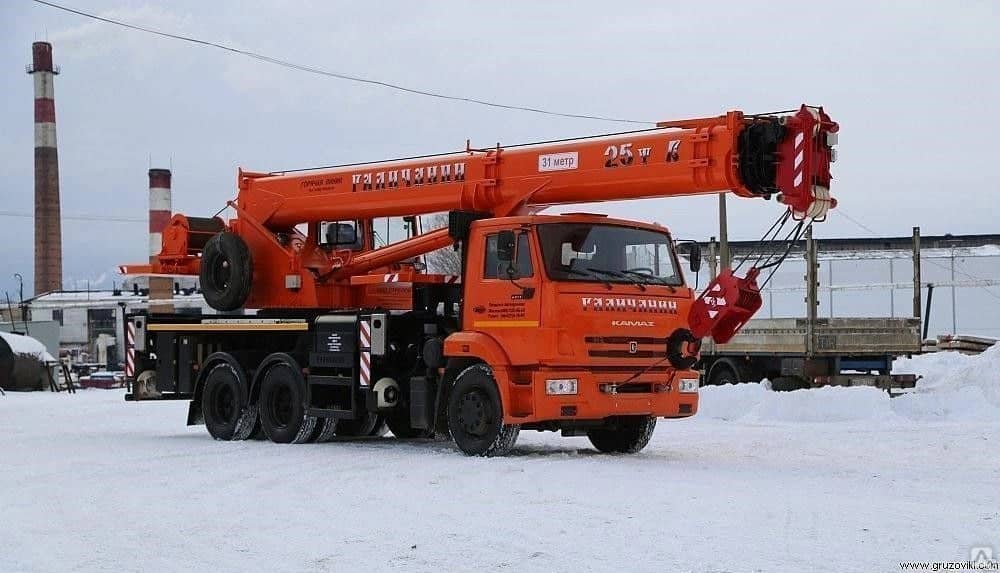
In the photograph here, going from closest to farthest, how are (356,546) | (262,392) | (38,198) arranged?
(356,546)
(262,392)
(38,198)

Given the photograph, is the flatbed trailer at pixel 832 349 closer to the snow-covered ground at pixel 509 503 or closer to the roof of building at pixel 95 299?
the snow-covered ground at pixel 509 503

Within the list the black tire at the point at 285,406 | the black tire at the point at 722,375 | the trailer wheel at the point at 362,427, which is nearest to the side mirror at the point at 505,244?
the black tire at the point at 285,406

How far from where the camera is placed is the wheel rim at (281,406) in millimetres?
16938

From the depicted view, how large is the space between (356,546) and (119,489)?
12.9 feet

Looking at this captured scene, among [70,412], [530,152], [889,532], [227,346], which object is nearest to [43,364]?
[70,412]

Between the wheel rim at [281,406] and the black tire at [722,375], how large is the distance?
1164cm

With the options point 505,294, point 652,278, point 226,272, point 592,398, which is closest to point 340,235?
point 226,272

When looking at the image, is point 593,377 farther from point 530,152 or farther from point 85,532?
point 85,532

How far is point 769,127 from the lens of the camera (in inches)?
507

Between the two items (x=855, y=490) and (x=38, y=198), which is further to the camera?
(x=38, y=198)

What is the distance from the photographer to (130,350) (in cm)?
1888

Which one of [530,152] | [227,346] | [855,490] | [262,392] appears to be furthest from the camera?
[227,346]

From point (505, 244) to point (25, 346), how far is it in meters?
30.5

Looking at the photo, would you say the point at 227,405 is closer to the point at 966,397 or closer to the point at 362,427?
the point at 362,427
